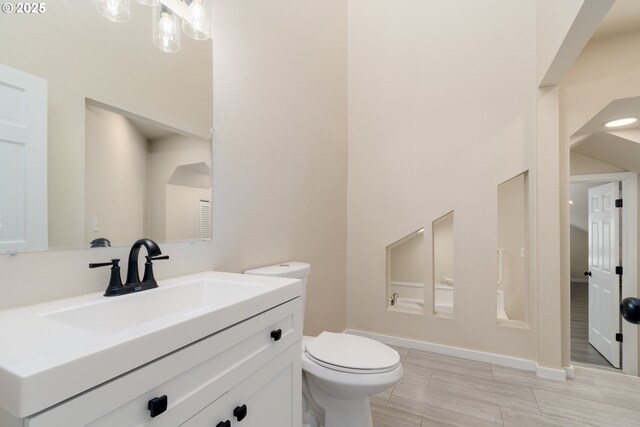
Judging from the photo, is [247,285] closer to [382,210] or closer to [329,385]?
[329,385]

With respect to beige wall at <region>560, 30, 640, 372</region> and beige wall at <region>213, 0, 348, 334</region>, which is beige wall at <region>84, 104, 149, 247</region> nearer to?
beige wall at <region>213, 0, 348, 334</region>

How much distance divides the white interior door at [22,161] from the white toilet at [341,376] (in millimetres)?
907

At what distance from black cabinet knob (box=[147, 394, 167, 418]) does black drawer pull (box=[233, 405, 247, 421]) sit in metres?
0.26

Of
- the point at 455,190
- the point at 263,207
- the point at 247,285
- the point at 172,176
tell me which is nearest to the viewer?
the point at 247,285

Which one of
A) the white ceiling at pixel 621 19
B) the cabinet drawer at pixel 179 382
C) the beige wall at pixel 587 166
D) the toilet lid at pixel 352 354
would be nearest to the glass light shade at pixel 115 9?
the cabinet drawer at pixel 179 382

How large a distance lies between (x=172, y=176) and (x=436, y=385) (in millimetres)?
2051

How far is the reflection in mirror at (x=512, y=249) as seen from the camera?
9.98 ft

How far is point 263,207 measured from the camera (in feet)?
5.81

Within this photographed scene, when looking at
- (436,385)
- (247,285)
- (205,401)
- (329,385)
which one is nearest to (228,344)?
(205,401)

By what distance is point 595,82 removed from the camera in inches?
84.2

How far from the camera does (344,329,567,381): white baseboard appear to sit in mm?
2090

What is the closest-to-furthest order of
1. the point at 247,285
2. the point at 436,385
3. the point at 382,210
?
the point at 247,285, the point at 436,385, the point at 382,210

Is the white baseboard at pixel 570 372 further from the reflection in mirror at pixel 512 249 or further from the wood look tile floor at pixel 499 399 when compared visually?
the reflection in mirror at pixel 512 249

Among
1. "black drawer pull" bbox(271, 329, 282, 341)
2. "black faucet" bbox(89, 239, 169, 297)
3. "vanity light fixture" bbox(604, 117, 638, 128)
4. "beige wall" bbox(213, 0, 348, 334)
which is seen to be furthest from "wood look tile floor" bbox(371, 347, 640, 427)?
"vanity light fixture" bbox(604, 117, 638, 128)
